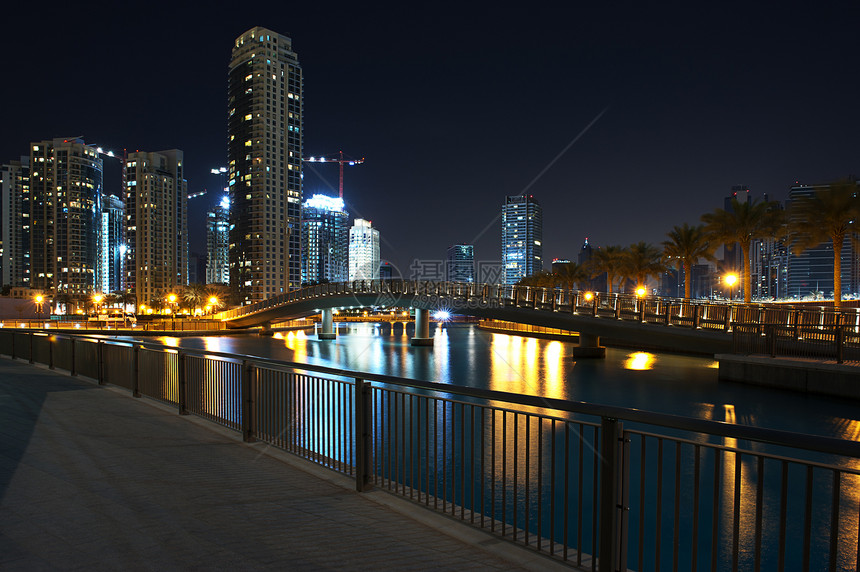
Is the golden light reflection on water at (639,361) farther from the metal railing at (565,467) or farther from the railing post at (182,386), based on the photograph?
the railing post at (182,386)

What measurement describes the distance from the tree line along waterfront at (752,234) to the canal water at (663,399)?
8.90 meters

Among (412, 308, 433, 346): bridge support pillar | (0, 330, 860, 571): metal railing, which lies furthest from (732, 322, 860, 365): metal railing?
(412, 308, 433, 346): bridge support pillar

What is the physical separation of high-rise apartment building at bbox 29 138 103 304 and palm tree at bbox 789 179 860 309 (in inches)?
7341

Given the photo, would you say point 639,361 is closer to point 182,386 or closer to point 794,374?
point 794,374

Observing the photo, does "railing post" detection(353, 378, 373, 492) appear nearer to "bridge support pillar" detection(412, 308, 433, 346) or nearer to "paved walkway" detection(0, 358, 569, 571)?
"paved walkway" detection(0, 358, 569, 571)

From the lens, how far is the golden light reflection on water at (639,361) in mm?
30234

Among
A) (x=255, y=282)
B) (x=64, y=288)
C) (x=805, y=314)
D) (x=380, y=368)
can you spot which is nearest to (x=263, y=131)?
(x=255, y=282)

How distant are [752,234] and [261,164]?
136074 millimetres

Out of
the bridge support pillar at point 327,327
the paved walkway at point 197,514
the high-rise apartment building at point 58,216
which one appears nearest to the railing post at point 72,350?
the paved walkway at point 197,514

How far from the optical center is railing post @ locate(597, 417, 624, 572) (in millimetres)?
3443

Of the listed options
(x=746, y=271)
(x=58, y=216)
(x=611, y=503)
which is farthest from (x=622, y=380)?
(x=58, y=216)

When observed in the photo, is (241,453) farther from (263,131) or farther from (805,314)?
(263,131)

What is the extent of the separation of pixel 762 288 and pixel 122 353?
203303 millimetres

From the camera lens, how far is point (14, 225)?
645 feet
